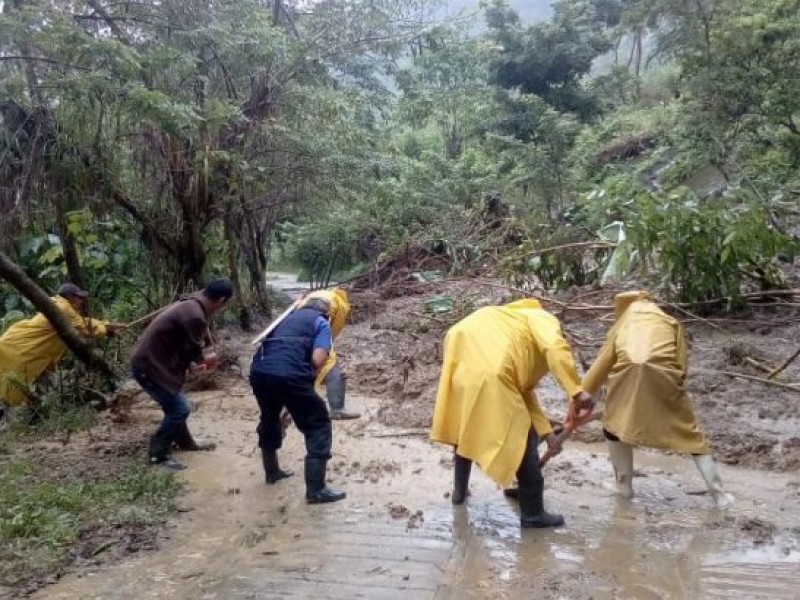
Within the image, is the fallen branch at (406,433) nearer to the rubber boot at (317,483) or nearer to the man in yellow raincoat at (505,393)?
the rubber boot at (317,483)

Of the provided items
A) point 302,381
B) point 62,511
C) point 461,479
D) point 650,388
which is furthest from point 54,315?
point 650,388

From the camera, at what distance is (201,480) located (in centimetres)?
594

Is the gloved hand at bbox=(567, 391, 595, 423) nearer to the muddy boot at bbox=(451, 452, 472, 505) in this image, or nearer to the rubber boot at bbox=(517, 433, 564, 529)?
the rubber boot at bbox=(517, 433, 564, 529)

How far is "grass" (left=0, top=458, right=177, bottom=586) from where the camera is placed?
4.50m

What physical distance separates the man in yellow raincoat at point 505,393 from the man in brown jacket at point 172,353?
2188mm

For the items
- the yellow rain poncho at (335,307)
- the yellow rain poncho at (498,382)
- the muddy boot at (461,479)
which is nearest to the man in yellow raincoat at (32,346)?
the yellow rain poncho at (335,307)

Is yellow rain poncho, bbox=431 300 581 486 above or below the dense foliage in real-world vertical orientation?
below

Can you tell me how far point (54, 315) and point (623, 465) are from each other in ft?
16.1

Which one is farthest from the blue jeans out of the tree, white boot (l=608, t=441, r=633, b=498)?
the tree

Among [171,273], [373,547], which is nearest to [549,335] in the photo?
[373,547]

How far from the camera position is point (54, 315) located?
23.1 ft

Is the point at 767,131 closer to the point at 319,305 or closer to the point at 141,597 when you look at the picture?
the point at 319,305

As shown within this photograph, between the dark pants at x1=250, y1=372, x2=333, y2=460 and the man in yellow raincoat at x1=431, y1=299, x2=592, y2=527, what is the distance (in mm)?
866

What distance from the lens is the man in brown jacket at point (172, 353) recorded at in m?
6.08
